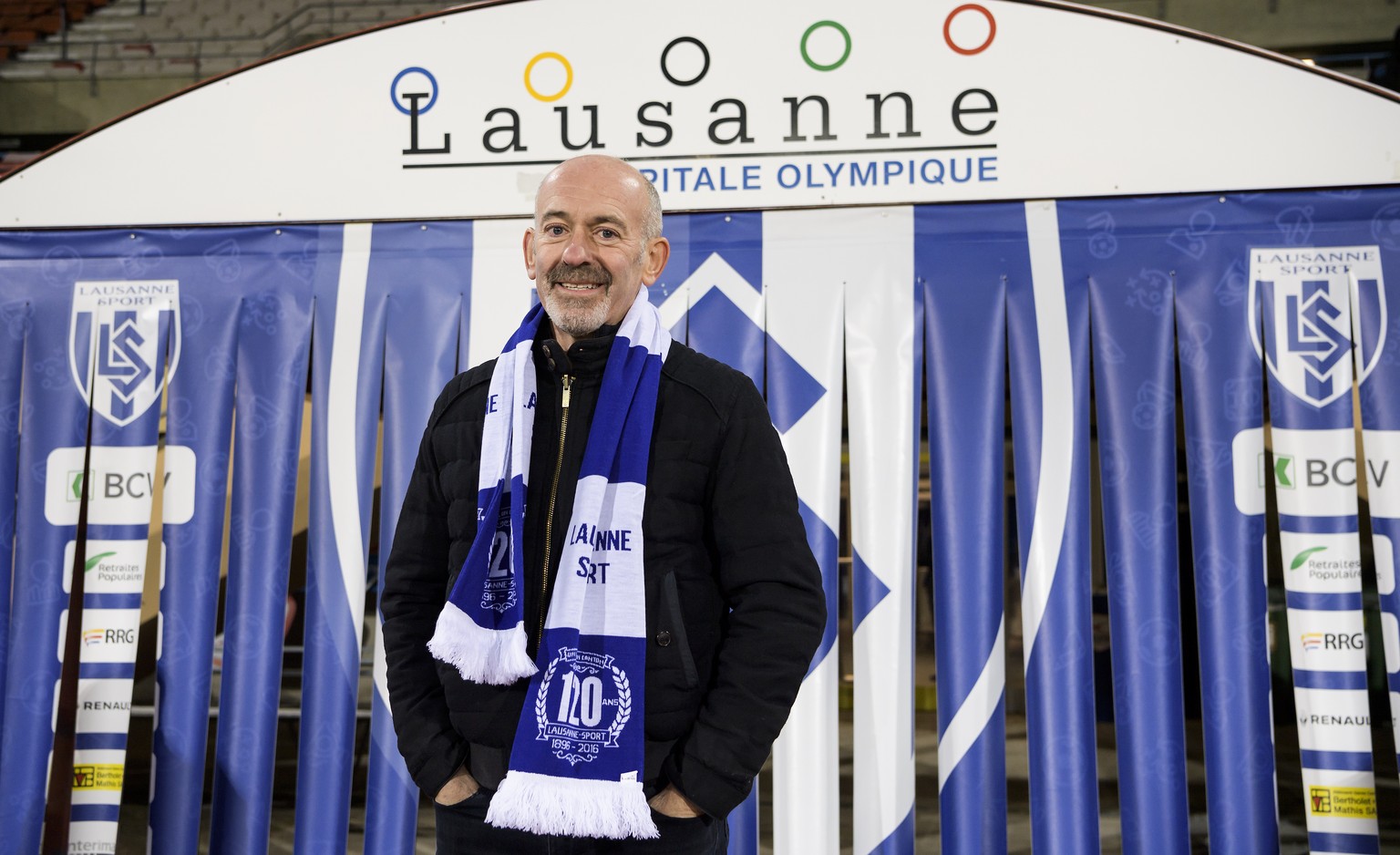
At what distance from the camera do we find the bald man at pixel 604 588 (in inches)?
62.4

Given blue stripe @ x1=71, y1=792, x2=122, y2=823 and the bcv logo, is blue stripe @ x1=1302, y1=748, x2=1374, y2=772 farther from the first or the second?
blue stripe @ x1=71, y1=792, x2=122, y2=823

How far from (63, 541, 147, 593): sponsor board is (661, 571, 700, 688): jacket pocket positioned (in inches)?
86.8

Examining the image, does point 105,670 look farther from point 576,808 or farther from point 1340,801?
point 1340,801

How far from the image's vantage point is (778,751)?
9.86 feet

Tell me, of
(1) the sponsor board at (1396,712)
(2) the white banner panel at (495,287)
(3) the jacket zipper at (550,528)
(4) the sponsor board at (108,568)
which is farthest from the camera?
(4) the sponsor board at (108,568)

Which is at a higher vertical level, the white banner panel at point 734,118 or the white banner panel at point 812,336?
the white banner panel at point 734,118

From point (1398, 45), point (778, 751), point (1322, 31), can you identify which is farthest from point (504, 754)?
point (1322, 31)

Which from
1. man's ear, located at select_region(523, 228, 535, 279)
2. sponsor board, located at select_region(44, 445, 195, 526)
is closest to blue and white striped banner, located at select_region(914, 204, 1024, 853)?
man's ear, located at select_region(523, 228, 535, 279)

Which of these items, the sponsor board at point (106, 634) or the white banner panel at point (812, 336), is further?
the sponsor board at point (106, 634)

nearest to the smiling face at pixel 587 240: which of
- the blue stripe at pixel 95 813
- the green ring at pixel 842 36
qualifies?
the green ring at pixel 842 36

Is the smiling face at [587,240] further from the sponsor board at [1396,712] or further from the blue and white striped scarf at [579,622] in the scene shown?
Answer: the sponsor board at [1396,712]

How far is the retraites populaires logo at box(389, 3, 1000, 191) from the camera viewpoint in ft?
9.93

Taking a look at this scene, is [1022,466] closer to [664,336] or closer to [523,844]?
[664,336]

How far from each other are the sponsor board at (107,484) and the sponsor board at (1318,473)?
9.51 feet
